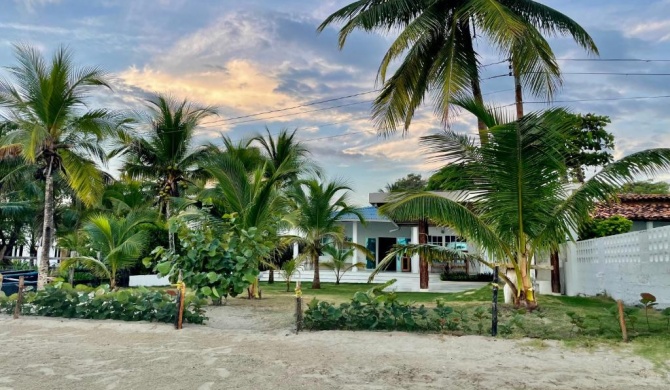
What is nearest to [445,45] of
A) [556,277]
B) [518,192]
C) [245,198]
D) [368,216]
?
[518,192]

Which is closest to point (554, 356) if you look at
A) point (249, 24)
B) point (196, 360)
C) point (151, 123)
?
point (196, 360)

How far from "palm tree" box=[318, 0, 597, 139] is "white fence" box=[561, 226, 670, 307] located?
3.58 meters

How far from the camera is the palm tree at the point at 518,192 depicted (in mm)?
6820

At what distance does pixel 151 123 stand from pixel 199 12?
6752mm

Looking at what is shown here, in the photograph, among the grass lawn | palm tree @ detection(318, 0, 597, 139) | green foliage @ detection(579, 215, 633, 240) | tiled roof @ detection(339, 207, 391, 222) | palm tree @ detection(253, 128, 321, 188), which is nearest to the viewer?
the grass lawn

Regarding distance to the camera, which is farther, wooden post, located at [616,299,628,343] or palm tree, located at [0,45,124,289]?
palm tree, located at [0,45,124,289]

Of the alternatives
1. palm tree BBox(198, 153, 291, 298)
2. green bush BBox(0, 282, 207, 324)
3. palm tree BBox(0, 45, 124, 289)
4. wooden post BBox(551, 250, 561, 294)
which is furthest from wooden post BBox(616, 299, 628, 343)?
palm tree BBox(0, 45, 124, 289)

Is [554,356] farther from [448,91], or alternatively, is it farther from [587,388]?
[448,91]

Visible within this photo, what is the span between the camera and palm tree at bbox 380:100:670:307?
6.82 m

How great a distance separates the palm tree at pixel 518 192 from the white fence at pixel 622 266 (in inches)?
71.3

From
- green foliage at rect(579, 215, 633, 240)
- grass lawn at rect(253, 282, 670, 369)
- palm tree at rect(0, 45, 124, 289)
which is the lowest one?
grass lawn at rect(253, 282, 670, 369)

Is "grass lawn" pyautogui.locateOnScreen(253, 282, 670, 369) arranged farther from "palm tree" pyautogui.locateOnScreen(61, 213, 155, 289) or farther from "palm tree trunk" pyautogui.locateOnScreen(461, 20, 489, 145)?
"palm tree" pyautogui.locateOnScreen(61, 213, 155, 289)

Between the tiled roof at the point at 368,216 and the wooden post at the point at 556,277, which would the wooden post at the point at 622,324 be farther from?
the tiled roof at the point at 368,216

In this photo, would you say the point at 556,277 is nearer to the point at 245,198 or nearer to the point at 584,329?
the point at 584,329
